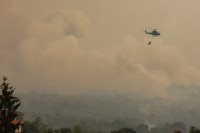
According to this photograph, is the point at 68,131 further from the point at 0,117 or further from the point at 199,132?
the point at 0,117

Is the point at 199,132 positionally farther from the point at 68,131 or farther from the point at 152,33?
the point at 68,131

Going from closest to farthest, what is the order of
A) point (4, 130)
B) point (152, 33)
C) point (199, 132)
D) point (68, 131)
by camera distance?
point (4, 130), point (199, 132), point (152, 33), point (68, 131)

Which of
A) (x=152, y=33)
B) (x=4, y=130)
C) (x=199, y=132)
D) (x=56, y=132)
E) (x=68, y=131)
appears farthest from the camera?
(x=68, y=131)

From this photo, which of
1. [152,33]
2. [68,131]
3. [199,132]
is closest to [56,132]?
[68,131]

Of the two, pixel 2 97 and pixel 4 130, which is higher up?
pixel 2 97

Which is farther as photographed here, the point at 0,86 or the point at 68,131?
the point at 68,131

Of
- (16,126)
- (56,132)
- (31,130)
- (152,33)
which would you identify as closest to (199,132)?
(16,126)

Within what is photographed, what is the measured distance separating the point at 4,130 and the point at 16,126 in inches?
70.7

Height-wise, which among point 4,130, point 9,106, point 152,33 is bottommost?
point 4,130

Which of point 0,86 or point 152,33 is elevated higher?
point 152,33

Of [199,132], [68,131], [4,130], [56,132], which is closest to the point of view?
[4,130]

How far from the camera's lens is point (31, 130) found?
185 meters

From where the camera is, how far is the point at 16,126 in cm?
5162

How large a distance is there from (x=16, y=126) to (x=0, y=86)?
20.9ft
